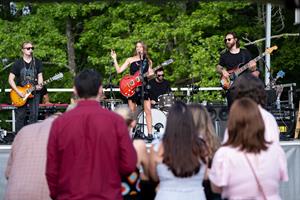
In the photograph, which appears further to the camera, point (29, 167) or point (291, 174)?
point (291, 174)

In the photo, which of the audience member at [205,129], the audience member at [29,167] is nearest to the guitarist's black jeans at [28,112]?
the audience member at [29,167]

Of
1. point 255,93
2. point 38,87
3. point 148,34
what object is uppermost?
point 148,34

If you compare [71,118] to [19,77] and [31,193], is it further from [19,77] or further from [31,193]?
[19,77]

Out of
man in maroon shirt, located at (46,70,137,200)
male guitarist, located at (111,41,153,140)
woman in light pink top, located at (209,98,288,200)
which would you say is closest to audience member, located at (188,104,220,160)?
woman in light pink top, located at (209,98,288,200)

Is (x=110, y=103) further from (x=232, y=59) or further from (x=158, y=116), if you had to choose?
(x=232, y=59)

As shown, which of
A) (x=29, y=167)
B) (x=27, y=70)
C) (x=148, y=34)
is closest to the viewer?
(x=29, y=167)

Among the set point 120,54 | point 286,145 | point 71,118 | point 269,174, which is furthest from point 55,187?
point 120,54

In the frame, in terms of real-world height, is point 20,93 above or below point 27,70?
below

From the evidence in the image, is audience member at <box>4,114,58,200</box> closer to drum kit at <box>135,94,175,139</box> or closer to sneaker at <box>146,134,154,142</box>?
sneaker at <box>146,134,154,142</box>

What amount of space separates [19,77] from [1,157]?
275 centimetres

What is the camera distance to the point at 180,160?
16.3 feet

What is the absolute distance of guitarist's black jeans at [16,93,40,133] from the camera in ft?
35.2

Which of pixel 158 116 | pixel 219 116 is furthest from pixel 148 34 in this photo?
pixel 219 116

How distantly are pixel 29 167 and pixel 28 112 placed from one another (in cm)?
557
